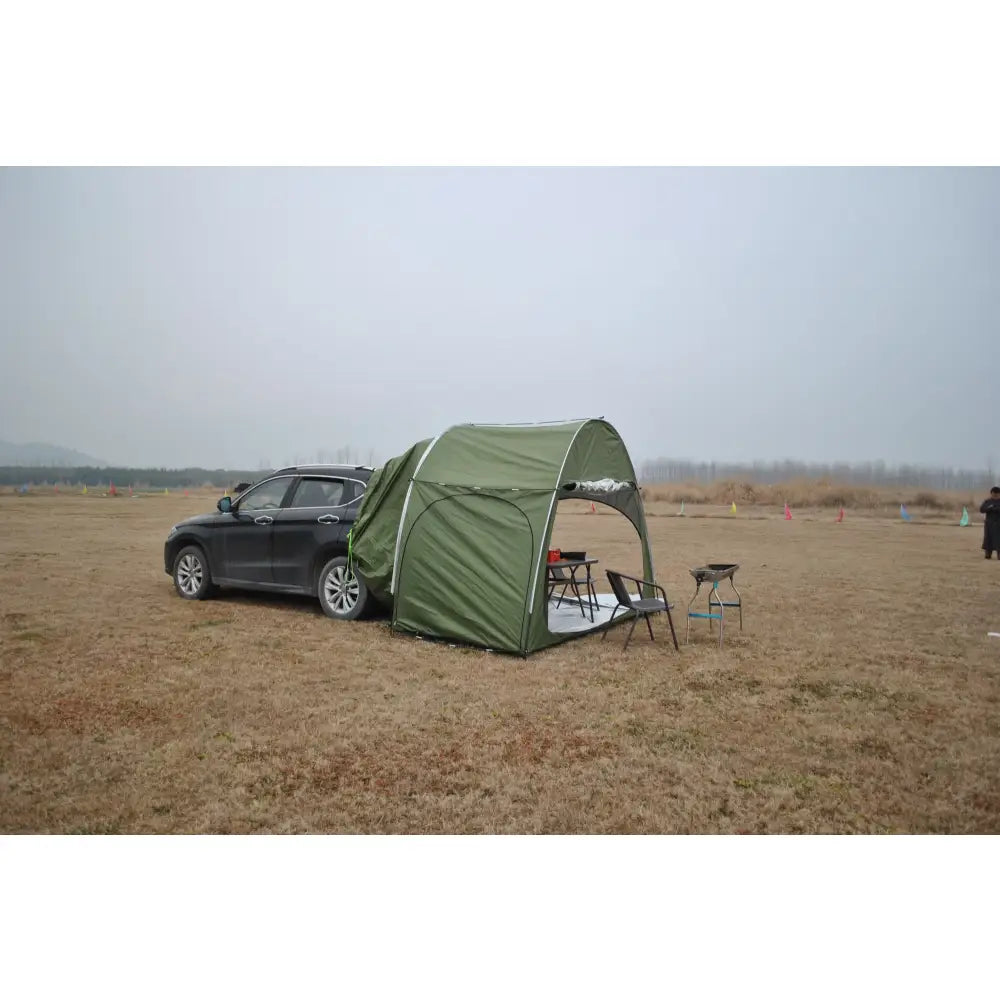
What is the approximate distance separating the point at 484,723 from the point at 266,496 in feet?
18.0

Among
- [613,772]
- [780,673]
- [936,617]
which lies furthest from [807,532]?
[613,772]

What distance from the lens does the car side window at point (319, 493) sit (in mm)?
10000

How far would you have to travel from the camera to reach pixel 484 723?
20.2 ft

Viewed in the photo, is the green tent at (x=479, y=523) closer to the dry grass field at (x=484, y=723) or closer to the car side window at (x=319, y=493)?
the dry grass field at (x=484, y=723)

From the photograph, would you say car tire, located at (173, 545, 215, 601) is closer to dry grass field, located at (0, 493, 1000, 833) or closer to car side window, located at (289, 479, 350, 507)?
dry grass field, located at (0, 493, 1000, 833)

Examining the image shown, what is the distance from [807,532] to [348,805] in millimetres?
22793

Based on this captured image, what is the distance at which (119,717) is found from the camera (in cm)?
629

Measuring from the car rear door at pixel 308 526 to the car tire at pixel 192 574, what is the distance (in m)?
1.30

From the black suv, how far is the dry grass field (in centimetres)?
40

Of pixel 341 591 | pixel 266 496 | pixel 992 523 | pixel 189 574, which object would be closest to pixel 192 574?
pixel 189 574

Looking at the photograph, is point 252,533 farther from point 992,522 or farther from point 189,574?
point 992,522

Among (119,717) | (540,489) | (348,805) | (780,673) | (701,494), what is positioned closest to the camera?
(348,805)

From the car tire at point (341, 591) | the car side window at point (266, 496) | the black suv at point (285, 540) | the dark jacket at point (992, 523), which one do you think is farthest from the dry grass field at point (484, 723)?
the dark jacket at point (992, 523)
